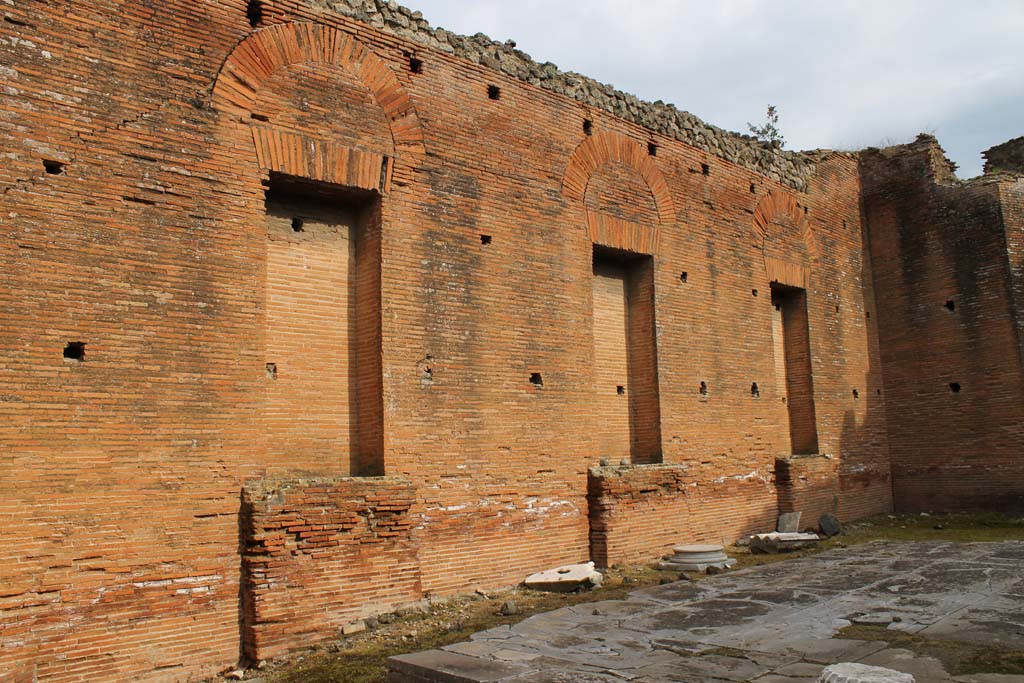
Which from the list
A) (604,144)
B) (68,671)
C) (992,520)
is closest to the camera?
(68,671)

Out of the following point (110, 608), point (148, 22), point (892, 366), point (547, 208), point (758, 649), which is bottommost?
point (758, 649)

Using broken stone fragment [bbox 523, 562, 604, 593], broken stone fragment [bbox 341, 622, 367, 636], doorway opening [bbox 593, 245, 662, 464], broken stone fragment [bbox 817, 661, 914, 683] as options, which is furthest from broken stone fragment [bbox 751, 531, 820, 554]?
broken stone fragment [bbox 817, 661, 914, 683]

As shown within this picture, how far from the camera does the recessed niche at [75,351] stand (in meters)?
5.53

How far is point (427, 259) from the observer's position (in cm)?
770

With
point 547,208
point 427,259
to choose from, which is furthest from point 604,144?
point 427,259

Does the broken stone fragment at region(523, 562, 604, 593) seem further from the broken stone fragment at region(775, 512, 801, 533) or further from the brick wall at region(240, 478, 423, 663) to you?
the broken stone fragment at region(775, 512, 801, 533)

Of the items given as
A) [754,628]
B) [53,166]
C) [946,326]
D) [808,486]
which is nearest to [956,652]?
[754,628]

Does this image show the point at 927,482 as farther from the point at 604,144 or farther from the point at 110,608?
the point at 110,608

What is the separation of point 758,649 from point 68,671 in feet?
14.9

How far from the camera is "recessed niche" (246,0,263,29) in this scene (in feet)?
22.4

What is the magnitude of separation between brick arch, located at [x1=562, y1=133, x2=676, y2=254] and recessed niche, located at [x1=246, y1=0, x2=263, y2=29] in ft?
12.2

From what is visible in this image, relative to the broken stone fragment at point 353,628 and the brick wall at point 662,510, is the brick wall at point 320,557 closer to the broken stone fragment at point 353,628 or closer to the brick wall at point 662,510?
the broken stone fragment at point 353,628

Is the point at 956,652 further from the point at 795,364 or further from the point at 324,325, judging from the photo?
the point at 795,364

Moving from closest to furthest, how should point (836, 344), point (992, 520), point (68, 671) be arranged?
point (68, 671)
point (992, 520)
point (836, 344)
